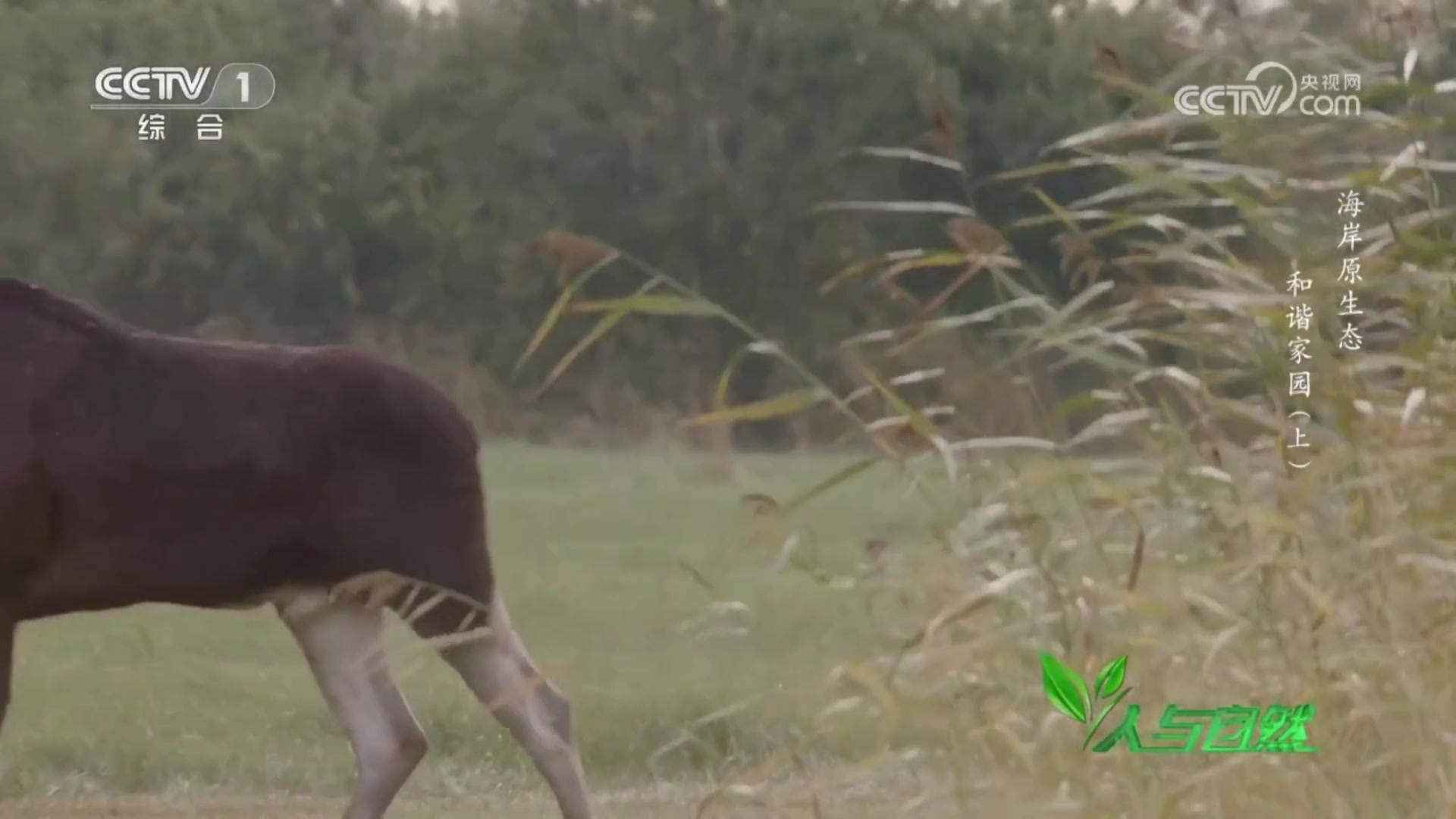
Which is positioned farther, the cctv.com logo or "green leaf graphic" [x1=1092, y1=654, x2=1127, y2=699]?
the cctv.com logo

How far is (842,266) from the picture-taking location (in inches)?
100

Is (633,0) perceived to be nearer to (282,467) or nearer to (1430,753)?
(282,467)

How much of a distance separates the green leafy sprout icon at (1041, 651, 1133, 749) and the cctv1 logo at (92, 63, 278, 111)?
4.24 ft

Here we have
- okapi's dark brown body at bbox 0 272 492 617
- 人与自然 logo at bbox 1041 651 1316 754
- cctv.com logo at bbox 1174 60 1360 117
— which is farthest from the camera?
okapi's dark brown body at bbox 0 272 492 617

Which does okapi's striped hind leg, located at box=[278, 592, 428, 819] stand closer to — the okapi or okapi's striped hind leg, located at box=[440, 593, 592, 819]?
the okapi

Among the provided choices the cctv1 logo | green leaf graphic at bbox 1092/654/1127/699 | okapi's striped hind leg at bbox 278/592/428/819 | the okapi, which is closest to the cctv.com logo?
green leaf graphic at bbox 1092/654/1127/699

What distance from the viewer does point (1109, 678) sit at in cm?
204

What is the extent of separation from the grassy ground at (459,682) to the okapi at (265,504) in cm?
5

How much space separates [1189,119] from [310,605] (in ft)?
4.49

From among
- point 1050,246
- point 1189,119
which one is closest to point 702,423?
point 1050,246

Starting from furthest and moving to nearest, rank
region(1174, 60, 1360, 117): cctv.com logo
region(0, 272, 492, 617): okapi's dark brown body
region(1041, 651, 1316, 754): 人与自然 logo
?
region(0, 272, 492, 617): okapi's dark brown body
region(1174, 60, 1360, 117): cctv.com logo
region(1041, 651, 1316, 754): 人与自然 logo

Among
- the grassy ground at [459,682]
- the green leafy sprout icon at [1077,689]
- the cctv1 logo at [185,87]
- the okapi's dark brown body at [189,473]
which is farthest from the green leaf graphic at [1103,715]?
the cctv1 logo at [185,87]

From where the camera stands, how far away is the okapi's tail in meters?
2.52

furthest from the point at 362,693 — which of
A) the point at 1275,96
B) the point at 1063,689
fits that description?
the point at 1275,96
